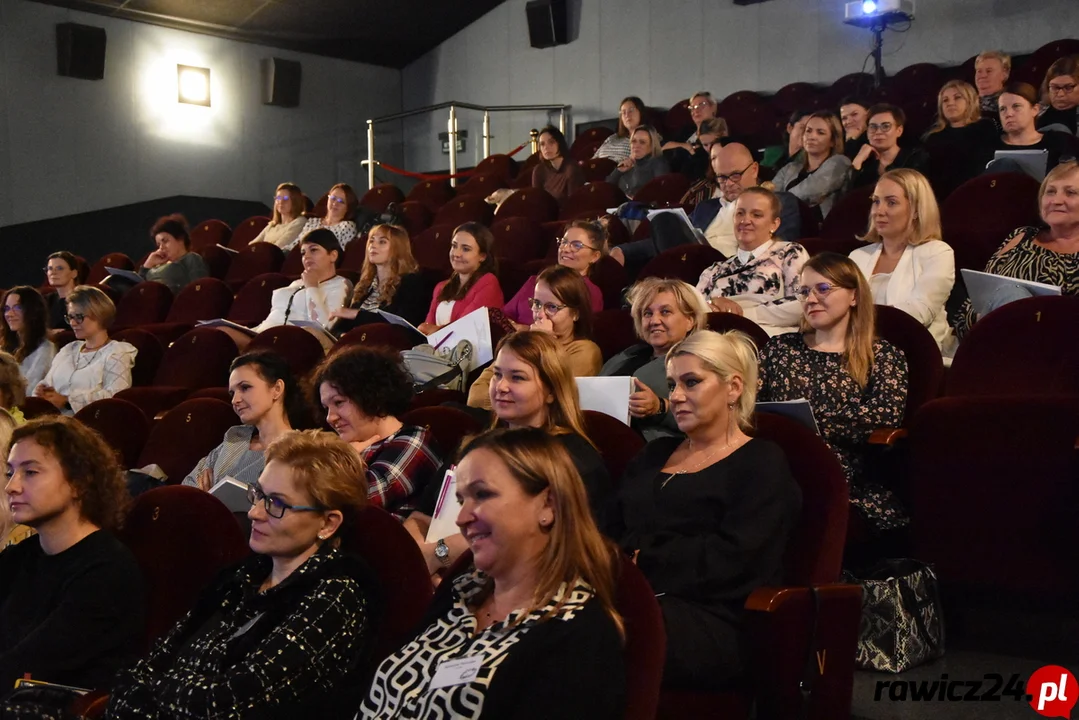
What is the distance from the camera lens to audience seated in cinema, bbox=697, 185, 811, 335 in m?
3.14

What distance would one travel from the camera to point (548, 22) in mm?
8680

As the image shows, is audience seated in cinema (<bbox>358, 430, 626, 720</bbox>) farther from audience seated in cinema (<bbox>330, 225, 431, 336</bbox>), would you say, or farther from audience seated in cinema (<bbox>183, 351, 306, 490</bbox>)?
audience seated in cinema (<bbox>330, 225, 431, 336</bbox>)

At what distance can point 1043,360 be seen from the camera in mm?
2383

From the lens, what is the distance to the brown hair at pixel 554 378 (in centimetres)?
208

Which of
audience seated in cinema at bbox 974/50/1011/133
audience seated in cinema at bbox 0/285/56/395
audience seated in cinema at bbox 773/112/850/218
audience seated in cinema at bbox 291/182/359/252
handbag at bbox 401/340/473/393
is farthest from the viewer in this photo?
audience seated in cinema at bbox 291/182/359/252

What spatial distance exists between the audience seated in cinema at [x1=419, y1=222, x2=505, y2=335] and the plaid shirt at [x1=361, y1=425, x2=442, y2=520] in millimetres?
1461

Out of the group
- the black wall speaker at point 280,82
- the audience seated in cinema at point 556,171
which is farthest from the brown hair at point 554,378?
the black wall speaker at point 280,82

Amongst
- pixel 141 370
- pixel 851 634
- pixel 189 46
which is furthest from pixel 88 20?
pixel 851 634

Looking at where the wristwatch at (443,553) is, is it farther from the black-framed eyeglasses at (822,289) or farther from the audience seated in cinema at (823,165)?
the audience seated in cinema at (823,165)

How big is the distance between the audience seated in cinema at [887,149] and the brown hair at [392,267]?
1.74m

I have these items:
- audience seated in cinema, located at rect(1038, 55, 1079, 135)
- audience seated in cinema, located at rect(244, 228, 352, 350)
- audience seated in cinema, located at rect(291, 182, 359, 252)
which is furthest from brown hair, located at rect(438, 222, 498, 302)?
audience seated in cinema, located at rect(1038, 55, 1079, 135)

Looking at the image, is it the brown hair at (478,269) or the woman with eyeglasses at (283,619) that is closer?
the woman with eyeglasses at (283,619)

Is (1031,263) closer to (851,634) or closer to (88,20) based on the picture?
(851,634)

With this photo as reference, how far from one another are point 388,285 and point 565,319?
1.50m
